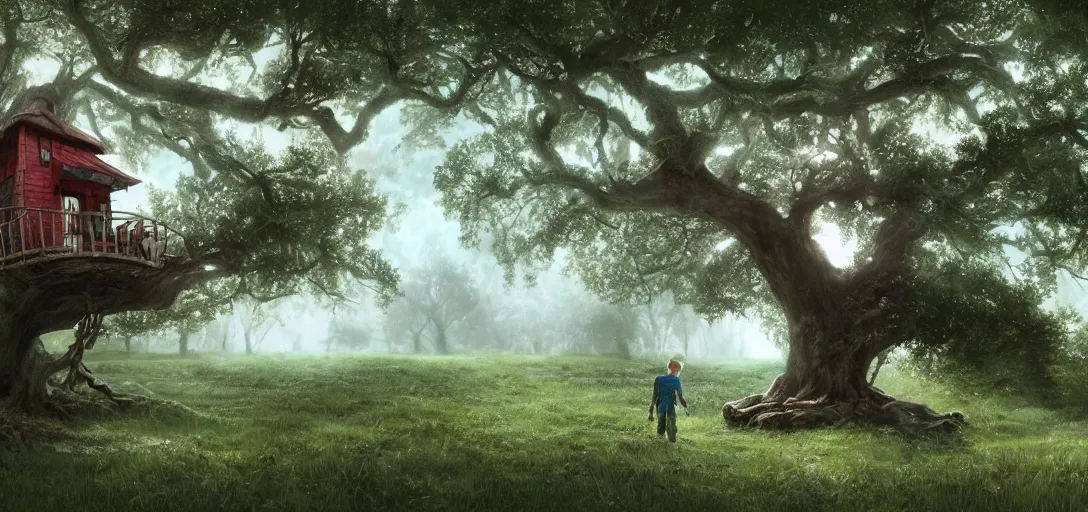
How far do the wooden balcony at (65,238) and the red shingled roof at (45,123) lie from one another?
5.93 feet

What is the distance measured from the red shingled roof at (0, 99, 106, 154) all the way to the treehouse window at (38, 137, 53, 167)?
0.22 metres

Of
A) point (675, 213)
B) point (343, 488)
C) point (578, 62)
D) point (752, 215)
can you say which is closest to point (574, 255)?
point (675, 213)

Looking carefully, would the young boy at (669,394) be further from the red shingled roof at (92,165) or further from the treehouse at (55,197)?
the red shingled roof at (92,165)

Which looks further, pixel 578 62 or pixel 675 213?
pixel 675 213

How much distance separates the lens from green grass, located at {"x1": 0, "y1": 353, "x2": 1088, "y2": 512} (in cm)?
1052

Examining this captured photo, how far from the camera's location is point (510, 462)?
12.9 metres

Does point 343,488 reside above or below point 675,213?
below

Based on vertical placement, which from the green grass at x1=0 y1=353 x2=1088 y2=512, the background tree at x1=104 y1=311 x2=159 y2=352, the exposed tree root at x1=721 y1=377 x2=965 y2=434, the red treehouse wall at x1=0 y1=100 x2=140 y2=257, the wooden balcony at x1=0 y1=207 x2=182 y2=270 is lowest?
the exposed tree root at x1=721 y1=377 x2=965 y2=434

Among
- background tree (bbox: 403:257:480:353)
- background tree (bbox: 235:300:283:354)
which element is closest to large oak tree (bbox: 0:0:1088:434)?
background tree (bbox: 235:300:283:354)

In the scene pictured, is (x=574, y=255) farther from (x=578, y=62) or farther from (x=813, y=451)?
(x=813, y=451)

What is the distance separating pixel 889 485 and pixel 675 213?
1225 centimetres

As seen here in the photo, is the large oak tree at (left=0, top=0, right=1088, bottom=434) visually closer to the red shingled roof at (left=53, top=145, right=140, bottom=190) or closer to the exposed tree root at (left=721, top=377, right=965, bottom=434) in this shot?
the exposed tree root at (left=721, top=377, right=965, bottom=434)

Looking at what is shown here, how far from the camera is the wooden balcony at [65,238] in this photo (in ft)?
39.8

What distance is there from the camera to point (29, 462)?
12.4 meters
